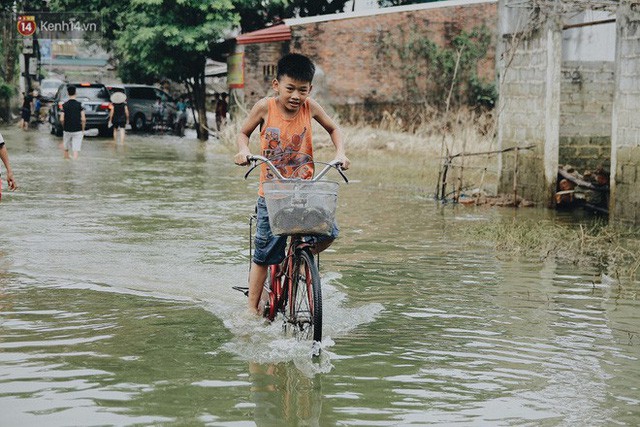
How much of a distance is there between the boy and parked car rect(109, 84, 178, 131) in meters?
35.5

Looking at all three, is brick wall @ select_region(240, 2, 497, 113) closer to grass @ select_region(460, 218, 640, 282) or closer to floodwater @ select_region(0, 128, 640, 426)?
floodwater @ select_region(0, 128, 640, 426)

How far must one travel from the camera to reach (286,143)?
7.40 m

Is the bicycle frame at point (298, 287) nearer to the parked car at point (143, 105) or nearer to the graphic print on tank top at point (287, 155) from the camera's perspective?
the graphic print on tank top at point (287, 155)

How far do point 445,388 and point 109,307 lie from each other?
3.36 m

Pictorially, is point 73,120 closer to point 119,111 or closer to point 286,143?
point 119,111

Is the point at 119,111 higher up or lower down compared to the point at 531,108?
lower down

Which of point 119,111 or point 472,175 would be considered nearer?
point 472,175

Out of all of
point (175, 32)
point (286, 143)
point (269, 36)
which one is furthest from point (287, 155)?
point (175, 32)

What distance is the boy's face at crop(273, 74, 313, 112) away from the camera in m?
7.29

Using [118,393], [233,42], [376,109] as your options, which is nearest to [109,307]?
[118,393]

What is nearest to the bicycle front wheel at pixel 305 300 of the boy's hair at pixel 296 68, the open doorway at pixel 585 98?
the boy's hair at pixel 296 68

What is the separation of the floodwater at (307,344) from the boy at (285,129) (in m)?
0.67

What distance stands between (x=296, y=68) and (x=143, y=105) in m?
36.1

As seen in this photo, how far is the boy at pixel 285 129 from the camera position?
7293 millimetres
